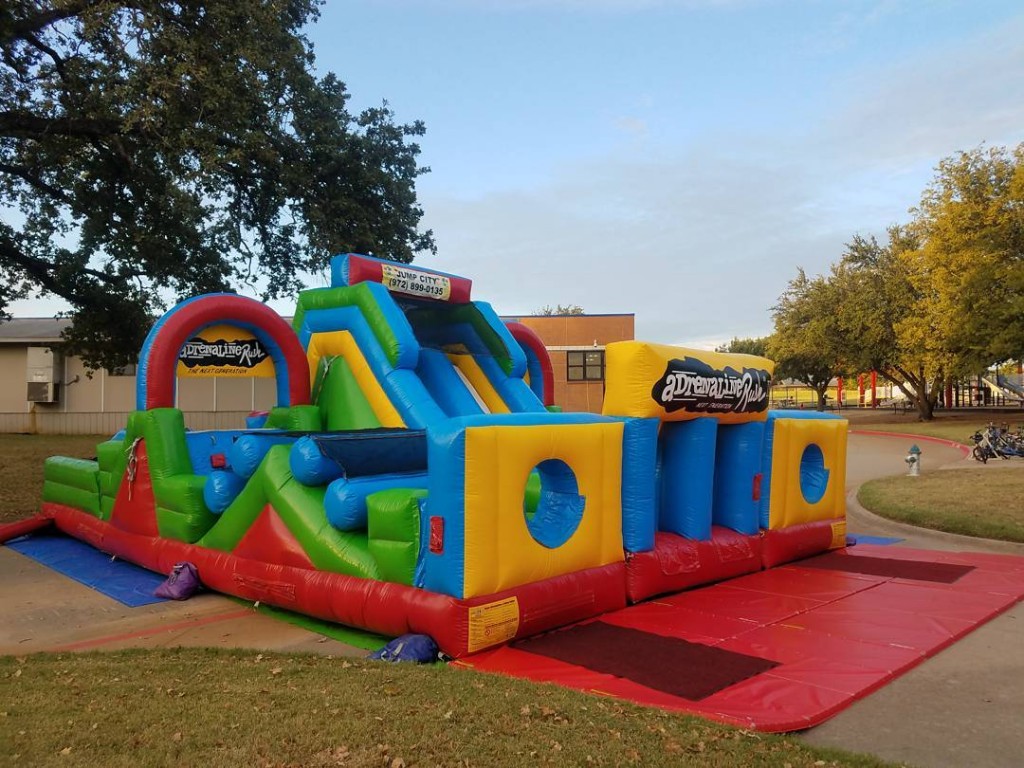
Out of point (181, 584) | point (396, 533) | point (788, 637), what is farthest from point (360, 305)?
point (788, 637)

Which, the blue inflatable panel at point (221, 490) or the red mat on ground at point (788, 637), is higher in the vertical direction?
the blue inflatable panel at point (221, 490)

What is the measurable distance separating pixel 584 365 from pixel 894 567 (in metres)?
25.4

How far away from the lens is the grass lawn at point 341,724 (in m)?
3.36

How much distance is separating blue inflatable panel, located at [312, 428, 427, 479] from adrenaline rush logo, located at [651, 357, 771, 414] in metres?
2.23

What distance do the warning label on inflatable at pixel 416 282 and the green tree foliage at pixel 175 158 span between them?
3.40 metres

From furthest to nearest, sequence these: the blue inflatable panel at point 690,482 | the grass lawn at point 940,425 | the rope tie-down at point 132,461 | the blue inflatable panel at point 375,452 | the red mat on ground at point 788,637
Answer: the grass lawn at point 940,425
the rope tie-down at point 132,461
the blue inflatable panel at point 690,482
the blue inflatable panel at point 375,452
the red mat on ground at point 788,637

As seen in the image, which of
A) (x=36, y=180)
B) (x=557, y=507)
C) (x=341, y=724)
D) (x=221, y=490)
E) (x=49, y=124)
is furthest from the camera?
(x=36, y=180)

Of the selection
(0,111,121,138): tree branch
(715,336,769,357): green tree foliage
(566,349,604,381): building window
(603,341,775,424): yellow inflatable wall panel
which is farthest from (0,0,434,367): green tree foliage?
(715,336,769,357): green tree foliage

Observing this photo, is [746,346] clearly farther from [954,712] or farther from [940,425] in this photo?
[954,712]

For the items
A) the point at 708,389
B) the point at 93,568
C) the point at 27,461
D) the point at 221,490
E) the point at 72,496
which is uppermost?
the point at 708,389

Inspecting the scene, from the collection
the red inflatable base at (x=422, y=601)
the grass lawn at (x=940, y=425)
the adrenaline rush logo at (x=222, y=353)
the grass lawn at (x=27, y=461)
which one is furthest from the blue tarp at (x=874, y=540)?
the grass lawn at (x=940, y=425)

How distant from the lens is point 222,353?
9.48 metres

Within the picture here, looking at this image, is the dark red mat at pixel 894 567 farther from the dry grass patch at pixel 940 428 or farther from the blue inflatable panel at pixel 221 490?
the dry grass patch at pixel 940 428

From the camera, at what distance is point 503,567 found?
5488 mm
